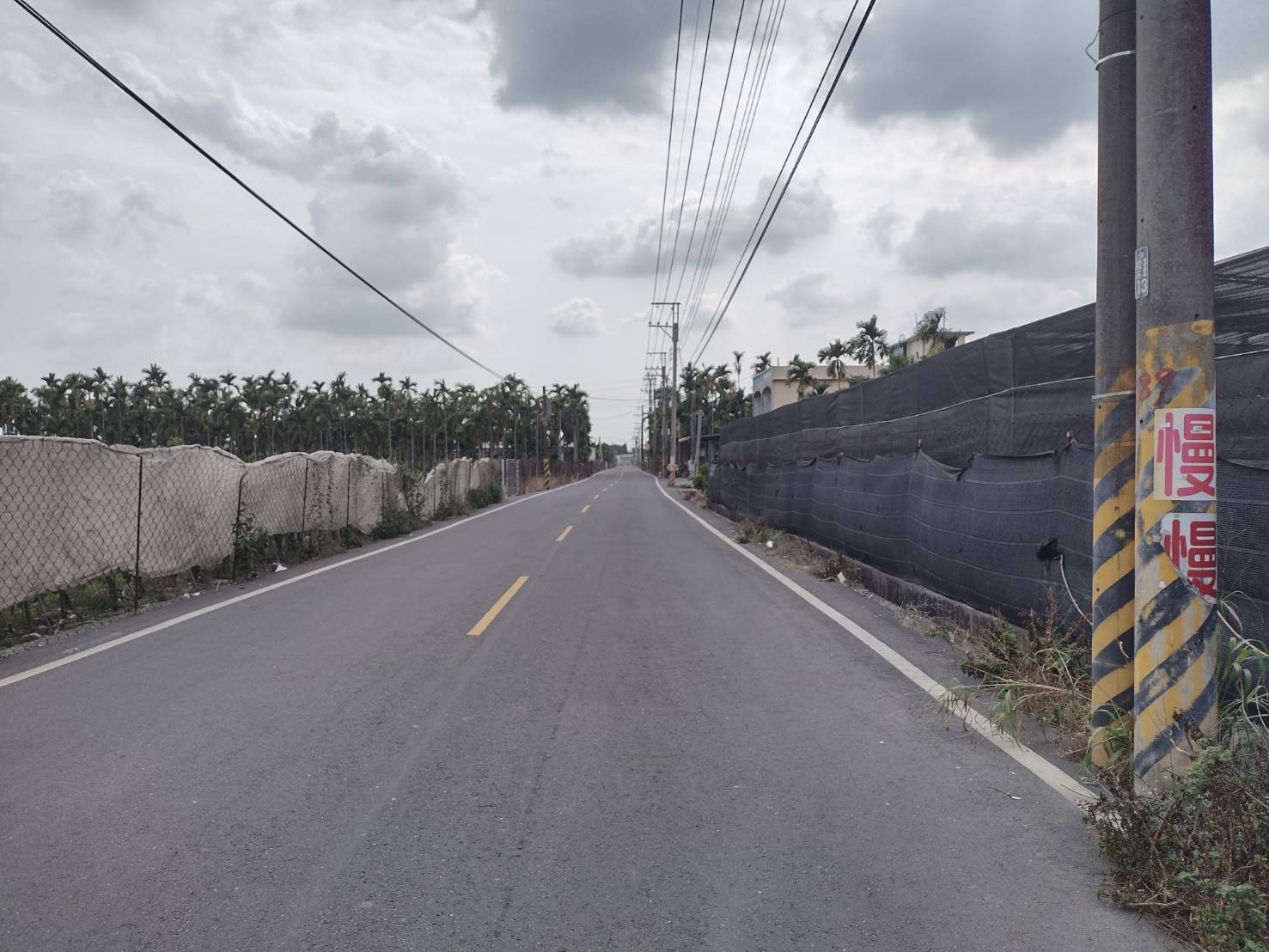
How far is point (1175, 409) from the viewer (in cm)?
380

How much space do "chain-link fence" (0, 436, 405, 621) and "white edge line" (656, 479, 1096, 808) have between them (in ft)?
24.9

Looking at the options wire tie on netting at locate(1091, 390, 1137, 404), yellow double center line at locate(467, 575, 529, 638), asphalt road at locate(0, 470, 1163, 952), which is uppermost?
wire tie on netting at locate(1091, 390, 1137, 404)

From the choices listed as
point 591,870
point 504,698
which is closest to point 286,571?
point 504,698

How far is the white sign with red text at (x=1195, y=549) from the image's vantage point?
377 cm

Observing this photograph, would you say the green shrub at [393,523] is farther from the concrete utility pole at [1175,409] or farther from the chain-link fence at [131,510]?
the concrete utility pole at [1175,409]

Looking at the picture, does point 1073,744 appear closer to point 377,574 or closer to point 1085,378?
point 1085,378

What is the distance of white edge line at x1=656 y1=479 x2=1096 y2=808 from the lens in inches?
169

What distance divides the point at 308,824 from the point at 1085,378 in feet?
19.2

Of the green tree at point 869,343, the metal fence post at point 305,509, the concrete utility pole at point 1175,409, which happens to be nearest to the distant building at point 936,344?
the green tree at point 869,343

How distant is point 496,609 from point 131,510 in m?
4.35

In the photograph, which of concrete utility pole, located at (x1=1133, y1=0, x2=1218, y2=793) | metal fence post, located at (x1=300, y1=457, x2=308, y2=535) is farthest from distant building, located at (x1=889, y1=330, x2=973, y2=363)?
concrete utility pole, located at (x1=1133, y1=0, x2=1218, y2=793)

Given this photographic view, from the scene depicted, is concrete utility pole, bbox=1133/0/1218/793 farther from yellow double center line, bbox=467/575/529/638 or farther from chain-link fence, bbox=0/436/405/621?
chain-link fence, bbox=0/436/405/621

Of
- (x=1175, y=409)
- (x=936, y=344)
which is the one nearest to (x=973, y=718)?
(x=1175, y=409)

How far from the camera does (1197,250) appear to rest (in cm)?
382
